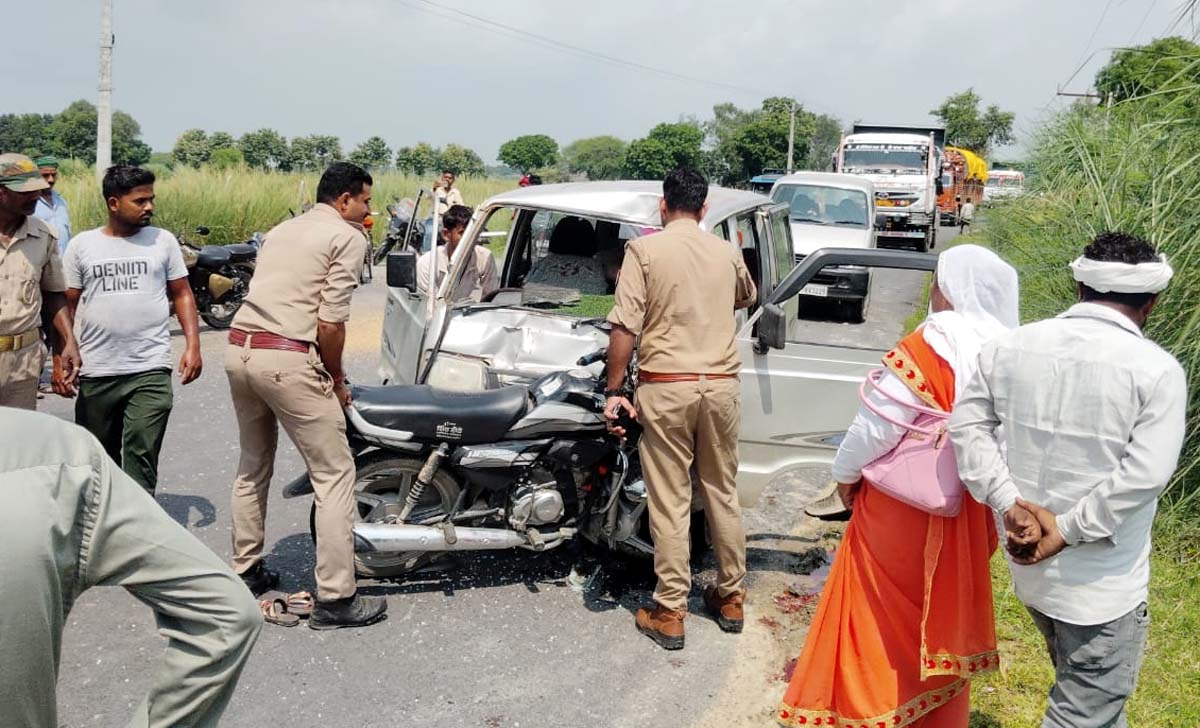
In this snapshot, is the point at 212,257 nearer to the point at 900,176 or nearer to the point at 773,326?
the point at 773,326

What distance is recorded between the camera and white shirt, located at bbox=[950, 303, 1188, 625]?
8.41 ft

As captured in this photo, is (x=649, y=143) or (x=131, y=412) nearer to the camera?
(x=131, y=412)

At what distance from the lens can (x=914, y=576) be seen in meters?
3.04

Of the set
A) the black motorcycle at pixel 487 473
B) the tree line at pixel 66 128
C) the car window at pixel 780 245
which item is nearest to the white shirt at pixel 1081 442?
the black motorcycle at pixel 487 473

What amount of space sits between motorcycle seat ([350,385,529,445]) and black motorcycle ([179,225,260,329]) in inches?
282

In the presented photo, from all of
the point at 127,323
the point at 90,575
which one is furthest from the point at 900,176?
the point at 90,575

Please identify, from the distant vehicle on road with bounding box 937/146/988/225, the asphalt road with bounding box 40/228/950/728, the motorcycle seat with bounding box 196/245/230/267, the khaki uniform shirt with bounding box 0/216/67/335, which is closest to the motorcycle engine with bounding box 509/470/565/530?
the asphalt road with bounding box 40/228/950/728

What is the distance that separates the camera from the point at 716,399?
4.28 meters

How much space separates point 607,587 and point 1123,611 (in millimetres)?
2742

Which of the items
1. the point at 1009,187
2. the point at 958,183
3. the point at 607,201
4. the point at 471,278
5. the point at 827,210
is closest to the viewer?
the point at 607,201

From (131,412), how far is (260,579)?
1118 mm

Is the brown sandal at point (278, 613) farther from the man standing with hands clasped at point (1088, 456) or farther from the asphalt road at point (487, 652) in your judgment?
the man standing with hands clasped at point (1088, 456)

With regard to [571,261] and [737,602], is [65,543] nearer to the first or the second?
[737,602]

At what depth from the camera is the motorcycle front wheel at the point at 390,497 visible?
4676 millimetres
